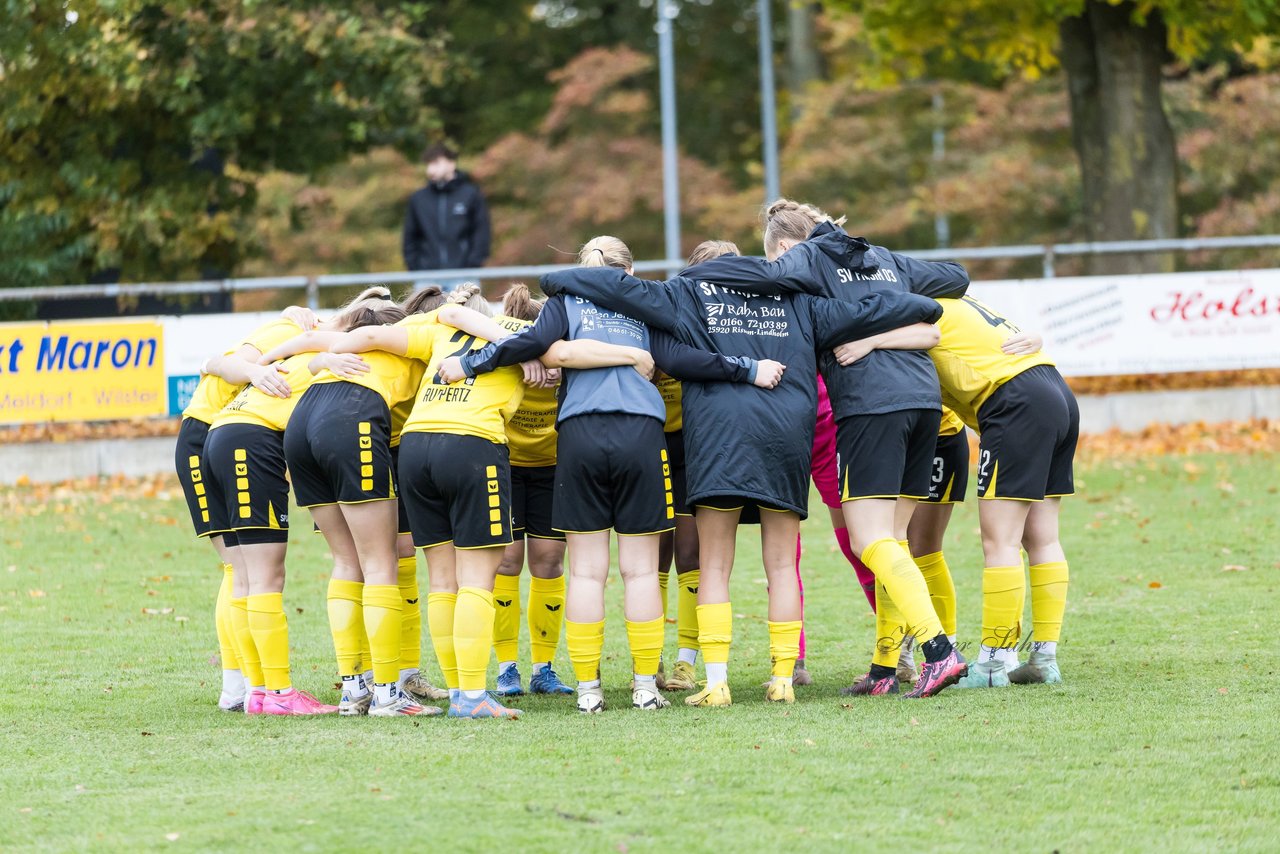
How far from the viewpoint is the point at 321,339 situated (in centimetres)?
697

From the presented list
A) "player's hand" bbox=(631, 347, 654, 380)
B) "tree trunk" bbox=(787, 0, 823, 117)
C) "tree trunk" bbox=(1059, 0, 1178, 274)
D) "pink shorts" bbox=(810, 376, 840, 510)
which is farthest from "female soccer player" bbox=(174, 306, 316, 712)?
"tree trunk" bbox=(787, 0, 823, 117)

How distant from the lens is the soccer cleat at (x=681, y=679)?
725 cm

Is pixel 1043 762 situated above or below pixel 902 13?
below

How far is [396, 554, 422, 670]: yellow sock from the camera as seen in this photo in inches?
288

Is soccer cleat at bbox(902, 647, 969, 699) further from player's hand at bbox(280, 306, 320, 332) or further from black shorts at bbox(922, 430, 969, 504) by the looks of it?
player's hand at bbox(280, 306, 320, 332)

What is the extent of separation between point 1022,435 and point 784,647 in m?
1.32

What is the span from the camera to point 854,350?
22.1ft

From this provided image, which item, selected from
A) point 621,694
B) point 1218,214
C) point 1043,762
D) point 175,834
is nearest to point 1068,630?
point 621,694

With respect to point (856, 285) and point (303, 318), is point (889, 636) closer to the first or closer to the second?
point (856, 285)

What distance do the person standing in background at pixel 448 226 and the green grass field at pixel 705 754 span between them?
7462 millimetres

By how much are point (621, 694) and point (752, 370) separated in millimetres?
1611

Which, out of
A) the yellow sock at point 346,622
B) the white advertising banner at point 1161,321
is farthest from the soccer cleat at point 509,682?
the white advertising banner at point 1161,321

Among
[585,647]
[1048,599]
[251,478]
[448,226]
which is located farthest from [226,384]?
[448,226]

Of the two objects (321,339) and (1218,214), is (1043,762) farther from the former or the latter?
(1218,214)
